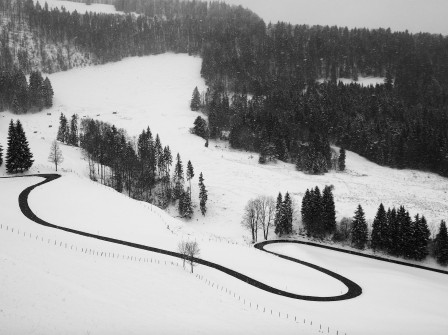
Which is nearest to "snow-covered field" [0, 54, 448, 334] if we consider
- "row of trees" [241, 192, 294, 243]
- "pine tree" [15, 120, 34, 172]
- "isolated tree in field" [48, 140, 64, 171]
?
"isolated tree in field" [48, 140, 64, 171]

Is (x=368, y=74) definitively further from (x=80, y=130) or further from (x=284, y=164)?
(x=80, y=130)

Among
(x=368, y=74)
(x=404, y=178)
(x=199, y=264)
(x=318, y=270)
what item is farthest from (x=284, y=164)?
(x=368, y=74)

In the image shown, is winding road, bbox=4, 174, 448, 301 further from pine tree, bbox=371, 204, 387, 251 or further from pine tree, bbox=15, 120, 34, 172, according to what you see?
pine tree, bbox=15, 120, 34, 172

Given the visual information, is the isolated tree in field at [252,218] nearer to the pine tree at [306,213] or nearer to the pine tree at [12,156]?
the pine tree at [306,213]

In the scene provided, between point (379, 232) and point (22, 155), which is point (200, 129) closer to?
point (22, 155)

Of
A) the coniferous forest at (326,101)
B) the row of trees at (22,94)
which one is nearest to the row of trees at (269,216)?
the coniferous forest at (326,101)

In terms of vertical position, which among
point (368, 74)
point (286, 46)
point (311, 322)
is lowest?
point (311, 322)

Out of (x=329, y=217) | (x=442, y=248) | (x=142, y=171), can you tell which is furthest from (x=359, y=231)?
(x=142, y=171)
